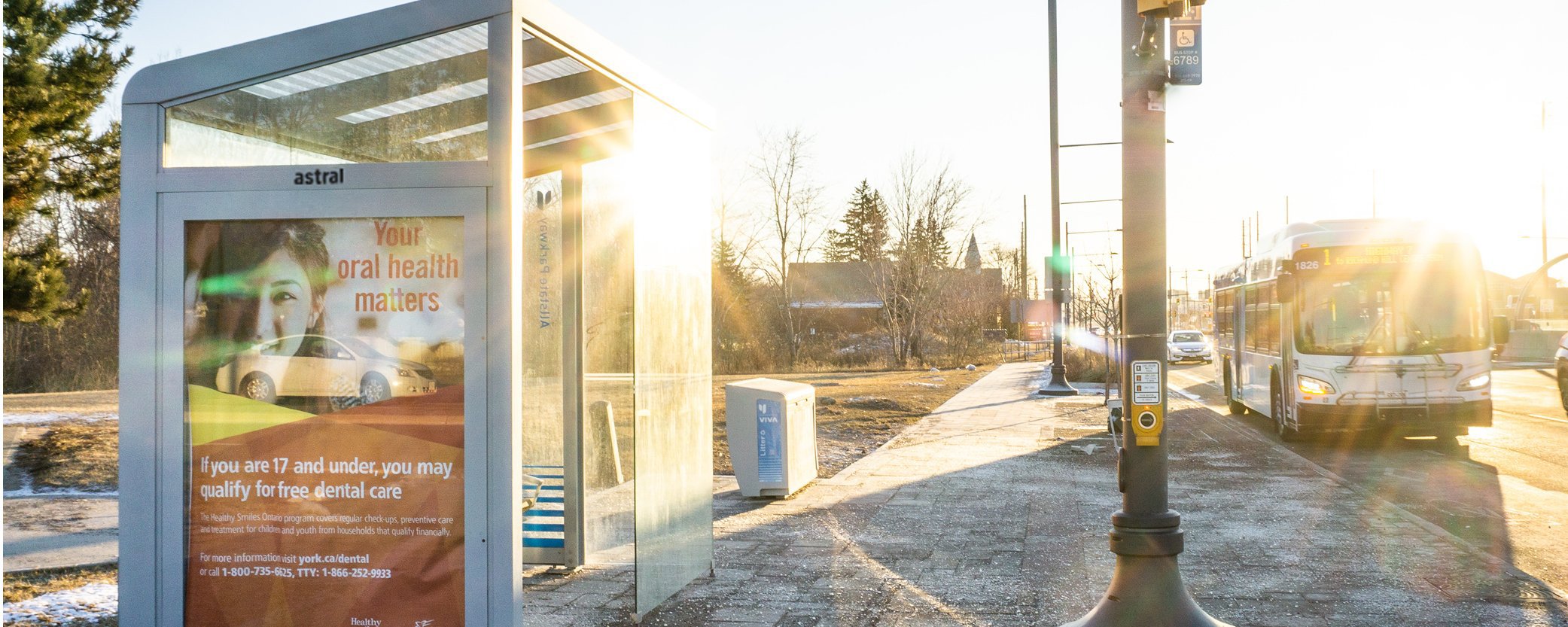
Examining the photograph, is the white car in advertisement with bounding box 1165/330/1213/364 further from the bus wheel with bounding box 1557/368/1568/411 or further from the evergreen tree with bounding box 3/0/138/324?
the evergreen tree with bounding box 3/0/138/324

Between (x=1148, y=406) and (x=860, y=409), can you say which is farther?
(x=860, y=409)

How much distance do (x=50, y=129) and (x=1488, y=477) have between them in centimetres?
1649

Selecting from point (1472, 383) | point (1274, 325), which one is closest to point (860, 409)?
point (1274, 325)

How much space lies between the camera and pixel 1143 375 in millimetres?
5270

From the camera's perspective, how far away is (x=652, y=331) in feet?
19.9

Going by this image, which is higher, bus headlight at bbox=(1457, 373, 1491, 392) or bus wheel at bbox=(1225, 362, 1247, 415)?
bus headlight at bbox=(1457, 373, 1491, 392)

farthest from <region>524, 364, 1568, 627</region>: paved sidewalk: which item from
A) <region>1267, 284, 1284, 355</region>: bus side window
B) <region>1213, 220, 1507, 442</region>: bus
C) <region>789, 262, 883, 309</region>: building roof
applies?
<region>789, 262, 883, 309</region>: building roof

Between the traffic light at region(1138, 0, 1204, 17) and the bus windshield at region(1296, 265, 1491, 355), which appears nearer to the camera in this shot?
the traffic light at region(1138, 0, 1204, 17)

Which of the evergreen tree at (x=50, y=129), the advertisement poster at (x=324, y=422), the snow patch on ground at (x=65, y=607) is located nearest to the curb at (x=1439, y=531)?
the advertisement poster at (x=324, y=422)

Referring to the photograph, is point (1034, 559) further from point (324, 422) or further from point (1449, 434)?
point (1449, 434)

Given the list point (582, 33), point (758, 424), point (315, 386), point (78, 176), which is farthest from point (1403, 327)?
point (78, 176)

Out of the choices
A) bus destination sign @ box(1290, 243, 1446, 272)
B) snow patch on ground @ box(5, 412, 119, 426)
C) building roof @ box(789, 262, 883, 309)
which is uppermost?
building roof @ box(789, 262, 883, 309)

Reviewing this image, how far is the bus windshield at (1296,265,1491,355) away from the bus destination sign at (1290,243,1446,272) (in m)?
0.09

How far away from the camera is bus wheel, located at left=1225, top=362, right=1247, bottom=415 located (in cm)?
2086
